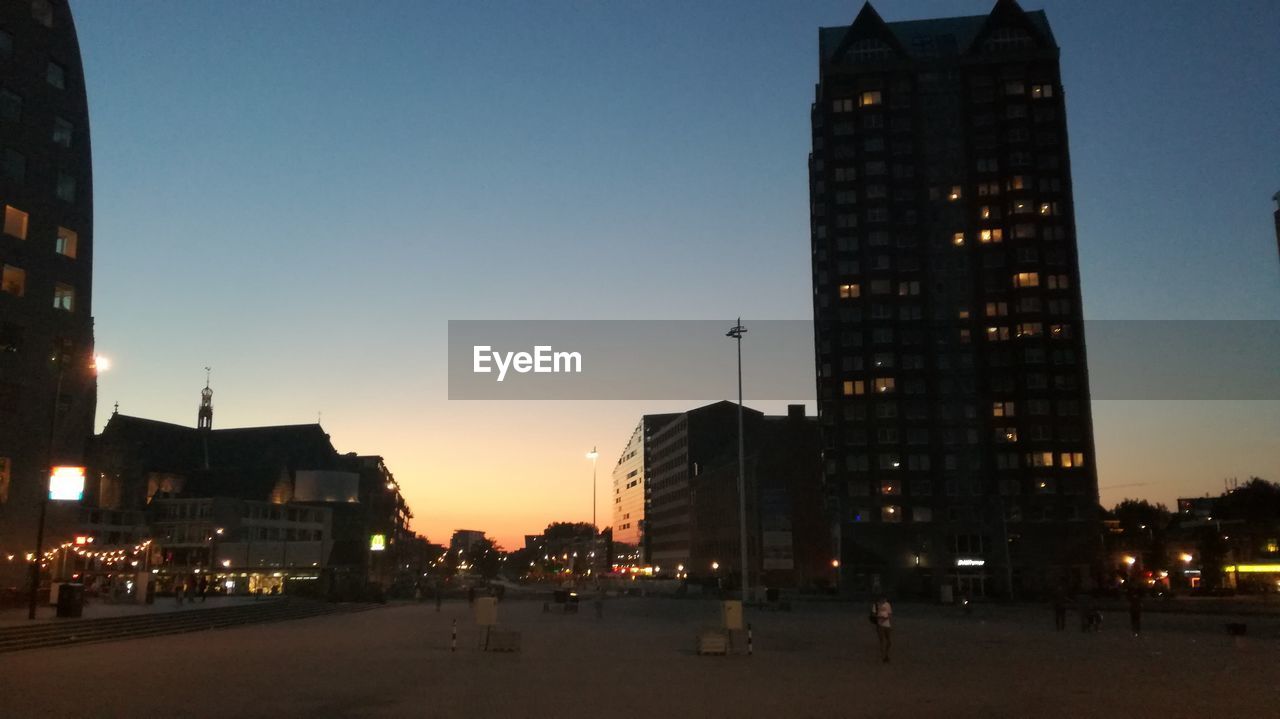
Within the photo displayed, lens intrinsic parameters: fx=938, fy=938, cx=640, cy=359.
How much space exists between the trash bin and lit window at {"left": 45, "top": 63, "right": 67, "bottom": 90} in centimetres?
3168

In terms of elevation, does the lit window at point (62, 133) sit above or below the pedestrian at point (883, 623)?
above

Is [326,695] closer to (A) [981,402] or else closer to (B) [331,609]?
(B) [331,609]

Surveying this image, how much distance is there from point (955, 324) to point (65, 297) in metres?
86.1

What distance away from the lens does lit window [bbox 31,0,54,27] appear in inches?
2077

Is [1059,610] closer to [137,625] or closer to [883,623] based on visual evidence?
[883,623]

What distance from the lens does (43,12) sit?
53.3 metres

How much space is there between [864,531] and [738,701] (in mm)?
87049

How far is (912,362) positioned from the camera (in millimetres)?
105062

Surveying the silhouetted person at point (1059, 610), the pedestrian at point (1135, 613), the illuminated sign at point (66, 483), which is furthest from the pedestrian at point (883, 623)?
the illuminated sign at point (66, 483)

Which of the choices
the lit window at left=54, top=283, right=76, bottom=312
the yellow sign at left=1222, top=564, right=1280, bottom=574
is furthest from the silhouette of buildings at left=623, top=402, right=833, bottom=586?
the lit window at left=54, top=283, right=76, bottom=312

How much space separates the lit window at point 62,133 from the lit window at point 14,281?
8.08 metres

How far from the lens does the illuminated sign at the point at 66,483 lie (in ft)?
132

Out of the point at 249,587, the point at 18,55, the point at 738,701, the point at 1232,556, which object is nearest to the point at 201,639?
the point at 738,701

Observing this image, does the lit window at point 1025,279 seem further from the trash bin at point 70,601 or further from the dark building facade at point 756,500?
the trash bin at point 70,601
